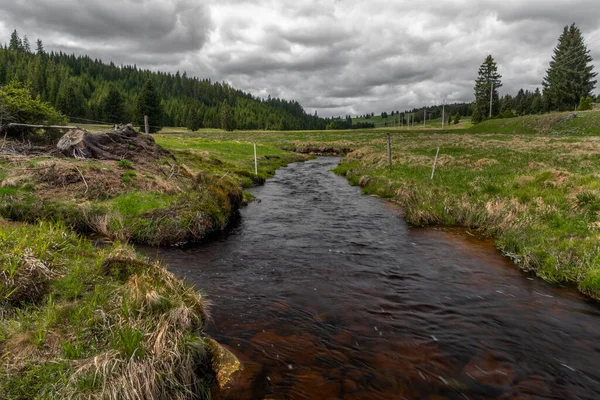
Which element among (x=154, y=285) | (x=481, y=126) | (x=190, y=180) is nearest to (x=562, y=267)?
(x=154, y=285)

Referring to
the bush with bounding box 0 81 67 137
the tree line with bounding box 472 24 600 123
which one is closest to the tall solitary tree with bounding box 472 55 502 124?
the tree line with bounding box 472 24 600 123

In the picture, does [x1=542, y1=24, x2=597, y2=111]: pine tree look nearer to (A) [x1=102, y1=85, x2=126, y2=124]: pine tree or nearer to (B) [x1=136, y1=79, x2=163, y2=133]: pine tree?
(B) [x1=136, y1=79, x2=163, y2=133]: pine tree

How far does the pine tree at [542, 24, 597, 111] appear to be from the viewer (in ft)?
277

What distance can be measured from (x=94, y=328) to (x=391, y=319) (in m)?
6.05

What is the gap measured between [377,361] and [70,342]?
17.0 feet

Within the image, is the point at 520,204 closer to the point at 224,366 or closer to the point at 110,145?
the point at 224,366

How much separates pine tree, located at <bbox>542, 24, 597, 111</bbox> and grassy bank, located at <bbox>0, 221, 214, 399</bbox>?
114007 mm

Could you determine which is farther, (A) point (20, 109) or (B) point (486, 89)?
(B) point (486, 89)

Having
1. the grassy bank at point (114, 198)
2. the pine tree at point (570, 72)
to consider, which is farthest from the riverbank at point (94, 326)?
the pine tree at point (570, 72)

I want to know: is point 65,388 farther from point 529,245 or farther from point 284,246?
point 529,245

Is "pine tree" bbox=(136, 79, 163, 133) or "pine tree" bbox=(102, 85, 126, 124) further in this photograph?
"pine tree" bbox=(102, 85, 126, 124)

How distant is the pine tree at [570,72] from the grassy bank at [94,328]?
114007 millimetres

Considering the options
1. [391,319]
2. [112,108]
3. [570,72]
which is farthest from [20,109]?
[570,72]

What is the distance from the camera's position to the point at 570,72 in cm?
8512
